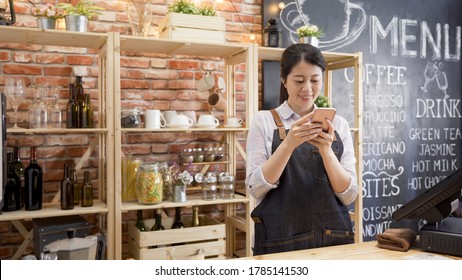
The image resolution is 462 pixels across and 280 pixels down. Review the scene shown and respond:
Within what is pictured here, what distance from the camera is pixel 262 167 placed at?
66.8 inches

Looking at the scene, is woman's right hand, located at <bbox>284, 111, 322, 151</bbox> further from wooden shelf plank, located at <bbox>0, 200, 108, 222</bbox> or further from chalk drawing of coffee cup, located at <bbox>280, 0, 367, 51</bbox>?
chalk drawing of coffee cup, located at <bbox>280, 0, 367, 51</bbox>

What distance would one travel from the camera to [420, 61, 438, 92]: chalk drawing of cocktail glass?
Result: 12.1ft

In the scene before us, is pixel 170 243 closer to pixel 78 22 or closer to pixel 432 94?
pixel 78 22

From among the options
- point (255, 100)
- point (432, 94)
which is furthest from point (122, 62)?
point (432, 94)

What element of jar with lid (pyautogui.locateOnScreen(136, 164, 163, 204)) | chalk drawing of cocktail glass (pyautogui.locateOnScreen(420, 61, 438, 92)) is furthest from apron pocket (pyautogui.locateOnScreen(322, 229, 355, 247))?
chalk drawing of cocktail glass (pyautogui.locateOnScreen(420, 61, 438, 92))

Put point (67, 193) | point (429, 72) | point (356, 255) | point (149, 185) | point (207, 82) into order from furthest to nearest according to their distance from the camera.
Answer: point (429, 72), point (207, 82), point (149, 185), point (67, 193), point (356, 255)

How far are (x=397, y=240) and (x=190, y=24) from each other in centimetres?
167

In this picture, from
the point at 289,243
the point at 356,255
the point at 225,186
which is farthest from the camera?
the point at 225,186

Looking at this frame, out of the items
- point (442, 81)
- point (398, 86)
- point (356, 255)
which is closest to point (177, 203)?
point (356, 255)

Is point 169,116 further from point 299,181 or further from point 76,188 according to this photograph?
point 299,181

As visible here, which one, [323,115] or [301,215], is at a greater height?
[323,115]

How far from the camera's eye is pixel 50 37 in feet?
7.79

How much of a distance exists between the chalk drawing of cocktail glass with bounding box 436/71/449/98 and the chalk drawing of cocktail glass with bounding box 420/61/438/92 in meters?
0.04
